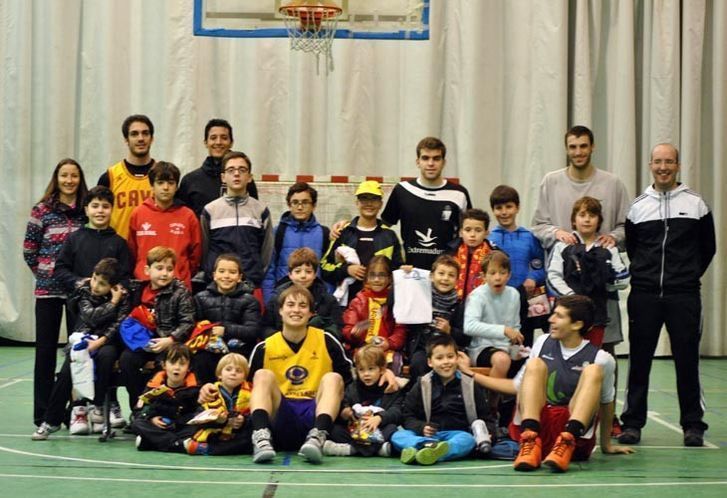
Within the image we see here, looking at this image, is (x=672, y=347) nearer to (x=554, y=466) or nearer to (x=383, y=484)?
(x=554, y=466)

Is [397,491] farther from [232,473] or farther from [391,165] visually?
[391,165]

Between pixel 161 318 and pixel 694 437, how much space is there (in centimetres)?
344

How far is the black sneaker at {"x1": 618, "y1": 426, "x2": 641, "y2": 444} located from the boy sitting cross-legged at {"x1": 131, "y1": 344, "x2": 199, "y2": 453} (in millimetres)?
2718

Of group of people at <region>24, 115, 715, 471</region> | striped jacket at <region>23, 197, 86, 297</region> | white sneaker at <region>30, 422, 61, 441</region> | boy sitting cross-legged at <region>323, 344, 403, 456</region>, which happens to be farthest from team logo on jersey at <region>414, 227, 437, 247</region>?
white sneaker at <region>30, 422, 61, 441</region>

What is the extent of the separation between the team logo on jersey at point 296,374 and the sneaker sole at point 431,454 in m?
0.96

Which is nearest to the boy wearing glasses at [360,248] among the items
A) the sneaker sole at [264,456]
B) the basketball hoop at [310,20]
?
the sneaker sole at [264,456]

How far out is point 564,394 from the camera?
6855 mm

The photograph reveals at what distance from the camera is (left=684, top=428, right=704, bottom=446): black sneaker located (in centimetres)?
731

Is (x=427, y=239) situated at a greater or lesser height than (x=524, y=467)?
greater

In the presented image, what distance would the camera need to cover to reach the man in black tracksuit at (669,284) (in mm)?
7441

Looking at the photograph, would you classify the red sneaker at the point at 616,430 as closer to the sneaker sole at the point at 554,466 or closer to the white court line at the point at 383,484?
the sneaker sole at the point at 554,466

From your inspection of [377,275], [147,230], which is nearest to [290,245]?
[377,275]

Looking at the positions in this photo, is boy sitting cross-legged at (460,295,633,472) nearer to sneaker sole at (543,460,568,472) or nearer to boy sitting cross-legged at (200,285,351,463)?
sneaker sole at (543,460,568,472)

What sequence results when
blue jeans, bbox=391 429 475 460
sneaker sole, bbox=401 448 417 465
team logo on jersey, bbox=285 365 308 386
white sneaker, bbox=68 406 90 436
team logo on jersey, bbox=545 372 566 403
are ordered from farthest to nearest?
white sneaker, bbox=68 406 90 436 → team logo on jersey, bbox=285 365 308 386 → team logo on jersey, bbox=545 372 566 403 → blue jeans, bbox=391 429 475 460 → sneaker sole, bbox=401 448 417 465
